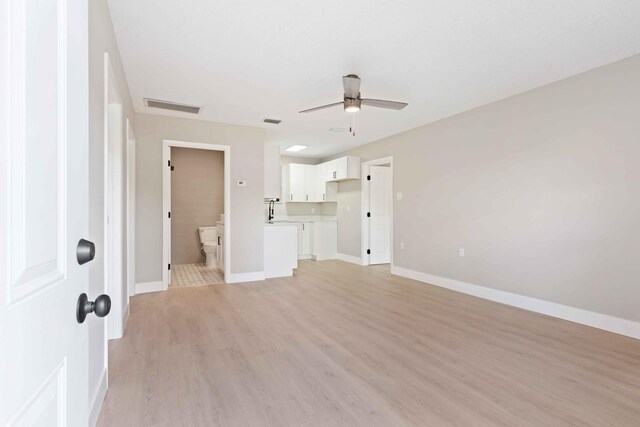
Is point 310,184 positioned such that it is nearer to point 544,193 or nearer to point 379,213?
point 379,213

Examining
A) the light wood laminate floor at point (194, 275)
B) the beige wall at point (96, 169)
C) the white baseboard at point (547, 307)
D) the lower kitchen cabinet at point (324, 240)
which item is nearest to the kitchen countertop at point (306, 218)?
the lower kitchen cabinet at point (324, 240)

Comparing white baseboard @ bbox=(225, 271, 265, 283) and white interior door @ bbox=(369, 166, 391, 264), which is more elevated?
white interior door @ bbox=(369, 166, 391, 264)

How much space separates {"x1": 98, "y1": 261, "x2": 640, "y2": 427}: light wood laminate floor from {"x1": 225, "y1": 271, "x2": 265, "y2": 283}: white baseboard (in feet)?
3.56

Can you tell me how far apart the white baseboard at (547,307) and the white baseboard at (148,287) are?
4.11m

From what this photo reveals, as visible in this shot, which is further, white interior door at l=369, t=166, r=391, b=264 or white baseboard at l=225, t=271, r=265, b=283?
white interior door at l=369, t=166, r=391, b=264

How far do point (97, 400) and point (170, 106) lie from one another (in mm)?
3654

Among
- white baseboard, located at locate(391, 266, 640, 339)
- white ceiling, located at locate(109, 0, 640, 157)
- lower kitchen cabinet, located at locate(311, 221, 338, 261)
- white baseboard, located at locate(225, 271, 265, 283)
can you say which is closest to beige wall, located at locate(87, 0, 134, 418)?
white ceiling, located at locate(109, 0, 640, 157)

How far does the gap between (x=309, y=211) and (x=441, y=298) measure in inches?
183

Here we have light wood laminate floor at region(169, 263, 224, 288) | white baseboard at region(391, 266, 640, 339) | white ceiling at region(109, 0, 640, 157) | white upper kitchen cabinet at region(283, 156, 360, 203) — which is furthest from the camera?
white upper kitchen cabinet at region(283, 156, 360, 203)

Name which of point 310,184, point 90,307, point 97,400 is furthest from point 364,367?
point 310,184

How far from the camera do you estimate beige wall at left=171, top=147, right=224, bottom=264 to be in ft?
22.3

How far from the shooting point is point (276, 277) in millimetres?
5559

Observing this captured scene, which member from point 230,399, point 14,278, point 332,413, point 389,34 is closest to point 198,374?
point 230,399

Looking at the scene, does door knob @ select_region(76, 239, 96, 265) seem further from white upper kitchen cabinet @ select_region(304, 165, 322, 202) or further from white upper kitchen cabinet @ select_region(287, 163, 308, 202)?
white upper kitchen cabinet @ select_region(304, 165, 322, 202)
